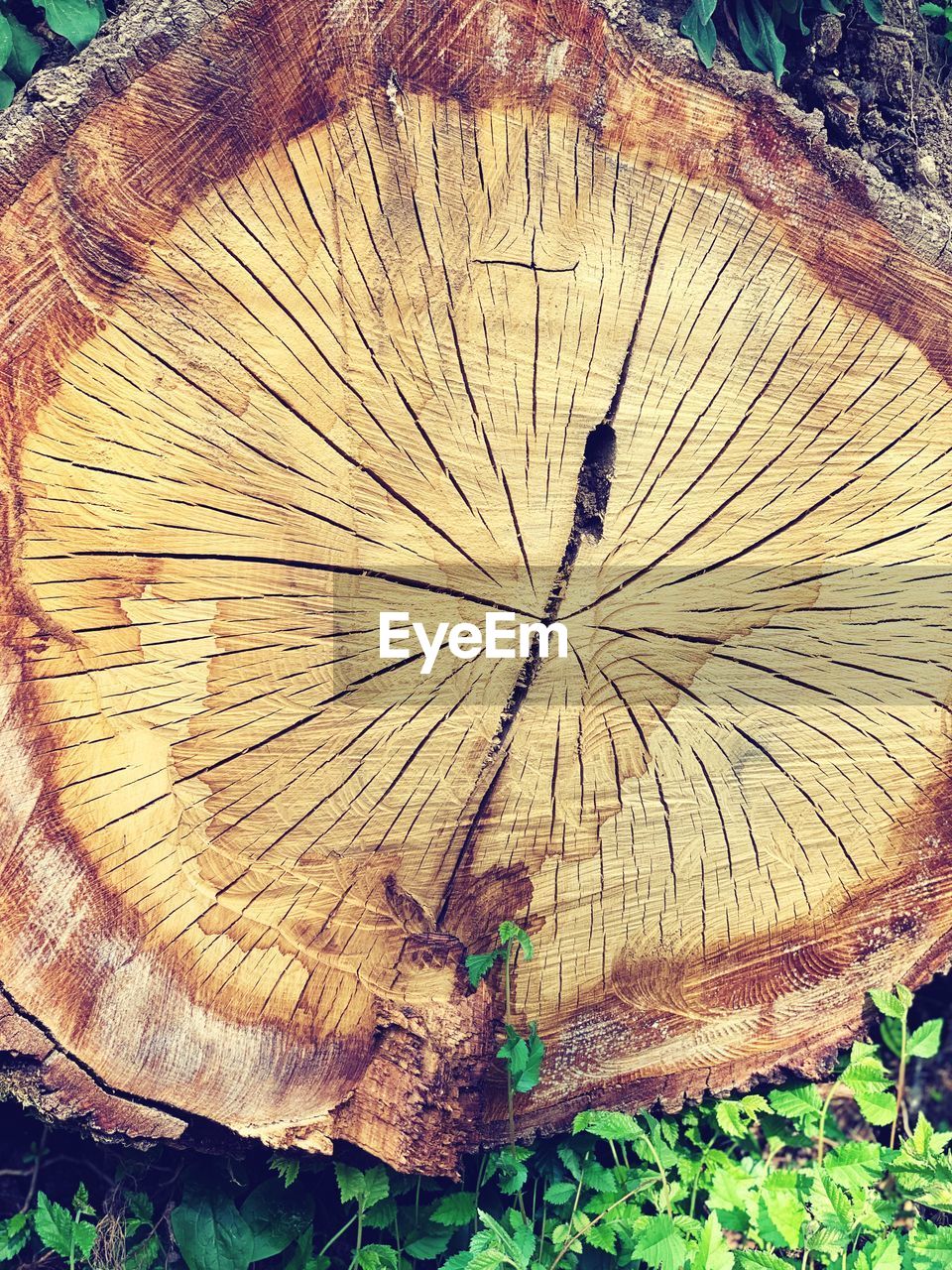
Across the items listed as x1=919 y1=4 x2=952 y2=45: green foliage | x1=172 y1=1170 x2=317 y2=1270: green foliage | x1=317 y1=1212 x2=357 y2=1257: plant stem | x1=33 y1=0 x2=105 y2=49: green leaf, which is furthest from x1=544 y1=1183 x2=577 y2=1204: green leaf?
x1=919 y1=4 x2=952 y2=45: green foliage

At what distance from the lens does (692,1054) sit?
1.92m

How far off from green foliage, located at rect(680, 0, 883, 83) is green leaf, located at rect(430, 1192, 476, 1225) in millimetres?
2122

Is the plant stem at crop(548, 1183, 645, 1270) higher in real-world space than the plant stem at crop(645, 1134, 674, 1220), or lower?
lower

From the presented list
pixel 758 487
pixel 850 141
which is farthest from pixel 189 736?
pixel 850 141

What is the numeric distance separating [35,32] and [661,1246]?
247cm

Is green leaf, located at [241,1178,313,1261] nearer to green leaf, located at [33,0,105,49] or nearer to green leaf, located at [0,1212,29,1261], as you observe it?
green leaf, located at [0,1212,29,1261]

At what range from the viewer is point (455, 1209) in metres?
1.87

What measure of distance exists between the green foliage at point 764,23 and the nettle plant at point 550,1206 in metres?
1.62

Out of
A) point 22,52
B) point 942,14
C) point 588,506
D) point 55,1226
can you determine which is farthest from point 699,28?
point 55,1226

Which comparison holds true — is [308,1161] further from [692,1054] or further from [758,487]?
[758,487]

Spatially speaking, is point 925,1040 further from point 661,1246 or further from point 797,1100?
point 661,1246

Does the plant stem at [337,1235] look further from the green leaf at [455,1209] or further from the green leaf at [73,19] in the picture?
the green leaf at [73,19]

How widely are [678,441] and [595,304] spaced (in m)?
0.27

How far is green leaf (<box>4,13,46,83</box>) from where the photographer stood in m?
1.75
